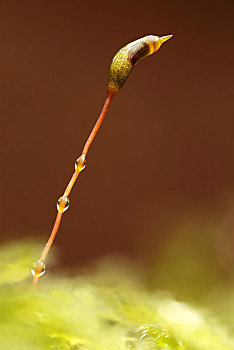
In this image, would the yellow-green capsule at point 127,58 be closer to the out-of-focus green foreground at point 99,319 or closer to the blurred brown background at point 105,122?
the out-of-focus green foreground at point 99,319

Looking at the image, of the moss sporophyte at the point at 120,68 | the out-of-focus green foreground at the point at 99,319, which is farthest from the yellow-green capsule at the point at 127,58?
the out-of-focus green foreground at the point at 99,319

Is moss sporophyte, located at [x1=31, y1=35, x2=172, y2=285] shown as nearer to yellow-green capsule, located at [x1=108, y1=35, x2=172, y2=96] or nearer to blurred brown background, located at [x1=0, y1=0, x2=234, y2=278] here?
yellow-green capsule, located at [x1=108, y1=35, x2=172, y2=96]

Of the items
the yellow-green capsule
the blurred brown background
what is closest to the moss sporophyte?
the yellow-green capsule

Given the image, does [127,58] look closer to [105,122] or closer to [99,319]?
[99,319]

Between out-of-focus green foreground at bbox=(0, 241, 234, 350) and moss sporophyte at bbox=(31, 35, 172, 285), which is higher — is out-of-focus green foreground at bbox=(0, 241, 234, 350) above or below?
below

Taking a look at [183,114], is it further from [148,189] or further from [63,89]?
[63,89]

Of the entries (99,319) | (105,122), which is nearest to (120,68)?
(99,319)

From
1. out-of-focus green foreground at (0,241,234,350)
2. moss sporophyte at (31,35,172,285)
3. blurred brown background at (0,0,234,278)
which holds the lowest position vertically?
out-of-focus green foreground at (0,241,234,350)
